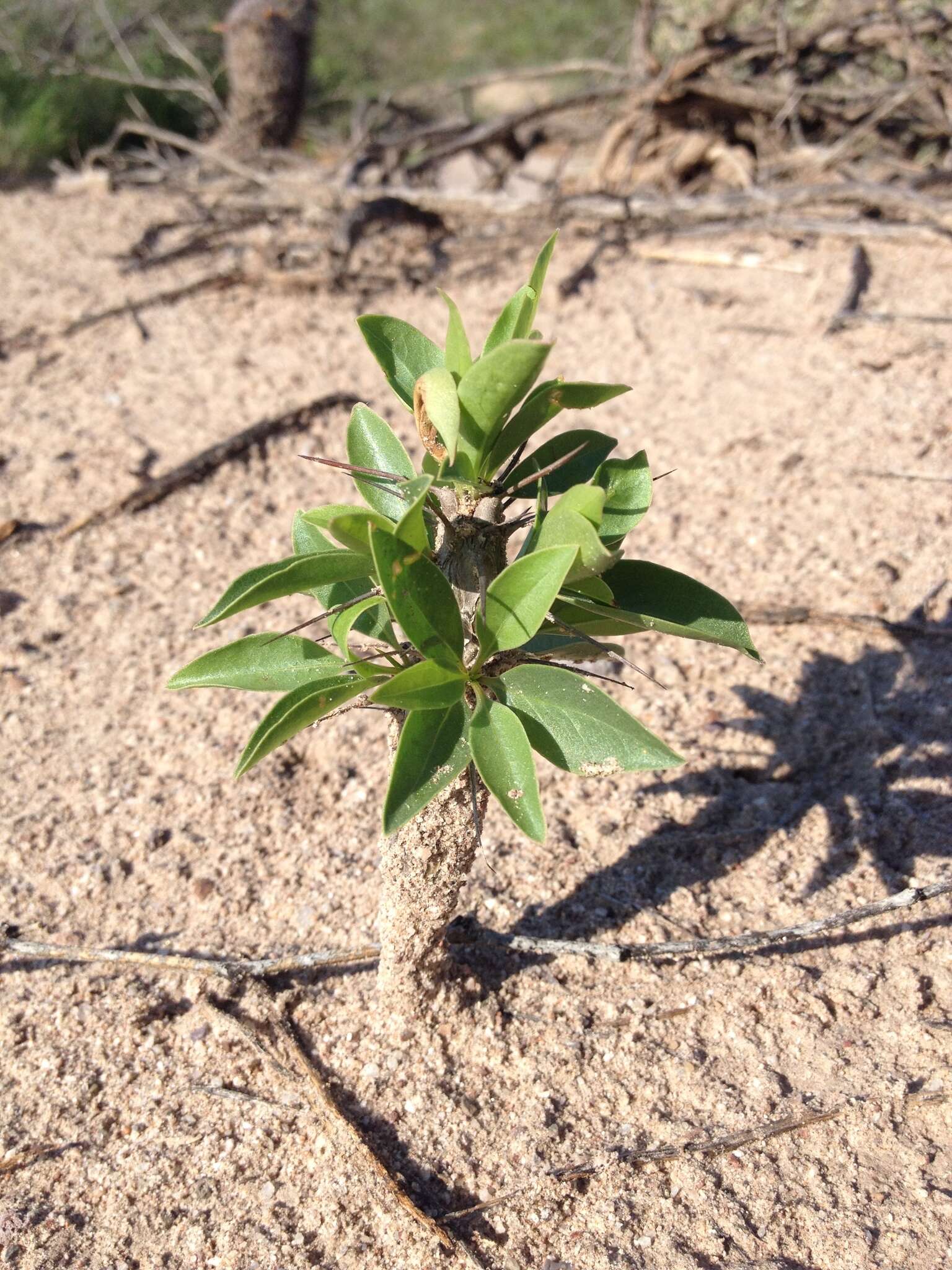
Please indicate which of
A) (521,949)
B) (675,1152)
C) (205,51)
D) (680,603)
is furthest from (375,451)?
(205,51)

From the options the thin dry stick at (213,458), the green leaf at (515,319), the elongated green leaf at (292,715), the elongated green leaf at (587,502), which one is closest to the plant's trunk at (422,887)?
the elongated green leaf at (292,715)

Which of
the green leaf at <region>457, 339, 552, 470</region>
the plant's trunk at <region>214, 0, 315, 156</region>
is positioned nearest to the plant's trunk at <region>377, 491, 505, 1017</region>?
the green leaf at <region>457, 339, 552, 470</region>

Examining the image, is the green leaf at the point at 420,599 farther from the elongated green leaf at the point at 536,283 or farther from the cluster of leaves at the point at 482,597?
the elongated green leaf at the point at 536,283

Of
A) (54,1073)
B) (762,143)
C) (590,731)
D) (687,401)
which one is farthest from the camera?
(762,143)

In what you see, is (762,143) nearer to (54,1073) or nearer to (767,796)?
(767,796)

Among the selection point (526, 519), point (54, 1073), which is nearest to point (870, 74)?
point (526, 519)

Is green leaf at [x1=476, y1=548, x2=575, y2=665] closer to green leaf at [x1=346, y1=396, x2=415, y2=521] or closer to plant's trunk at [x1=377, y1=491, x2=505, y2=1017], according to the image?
plant's trunk at [x1=377, y1=491, x2=505, y2=1017]
